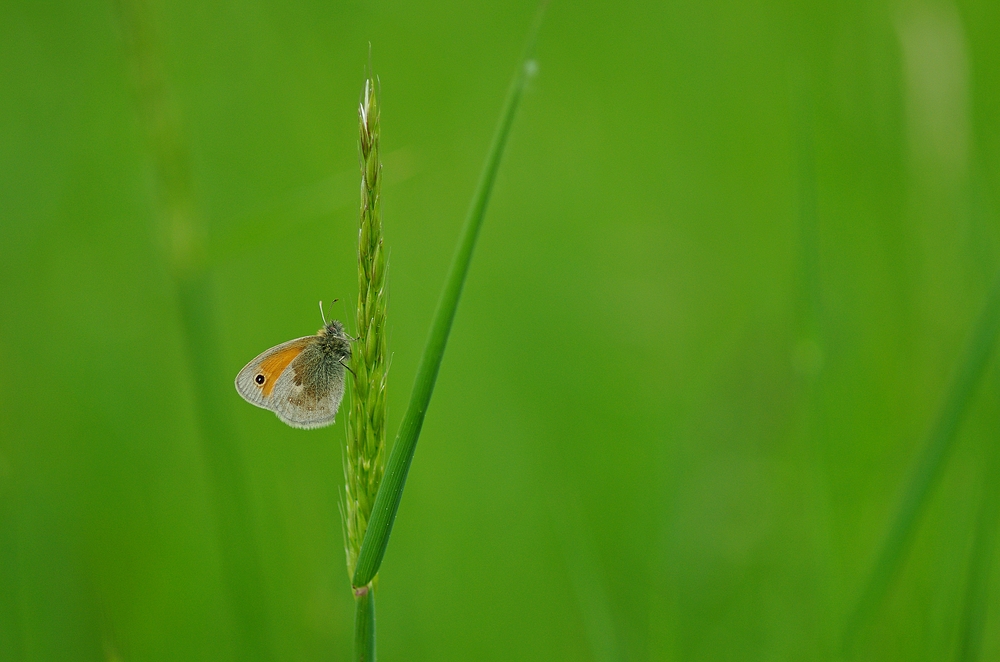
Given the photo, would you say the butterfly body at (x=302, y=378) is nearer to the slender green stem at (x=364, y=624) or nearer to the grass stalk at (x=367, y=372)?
the grass stalk at (x=367, y=372)

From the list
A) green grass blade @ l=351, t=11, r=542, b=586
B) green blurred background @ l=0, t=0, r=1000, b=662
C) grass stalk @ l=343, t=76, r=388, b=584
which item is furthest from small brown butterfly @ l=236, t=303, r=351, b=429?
green grass blade @ l=351, t=11, r=542, b=586

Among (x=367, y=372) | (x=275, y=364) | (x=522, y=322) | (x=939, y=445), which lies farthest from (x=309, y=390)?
(x=522, y=322)

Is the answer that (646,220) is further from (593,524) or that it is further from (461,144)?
(593,524)

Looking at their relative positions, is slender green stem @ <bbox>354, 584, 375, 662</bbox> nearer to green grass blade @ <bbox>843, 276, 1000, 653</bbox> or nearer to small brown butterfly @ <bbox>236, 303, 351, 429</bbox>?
green grass blade @ <bbox>843, 276, 1000, 653</bbox>

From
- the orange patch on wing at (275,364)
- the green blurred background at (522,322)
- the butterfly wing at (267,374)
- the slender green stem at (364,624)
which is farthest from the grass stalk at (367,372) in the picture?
the orange patch on wing at (275,364)

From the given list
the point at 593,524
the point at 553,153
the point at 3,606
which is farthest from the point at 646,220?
the point at 3,606

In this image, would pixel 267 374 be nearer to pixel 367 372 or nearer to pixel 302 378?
pixel 302 378
